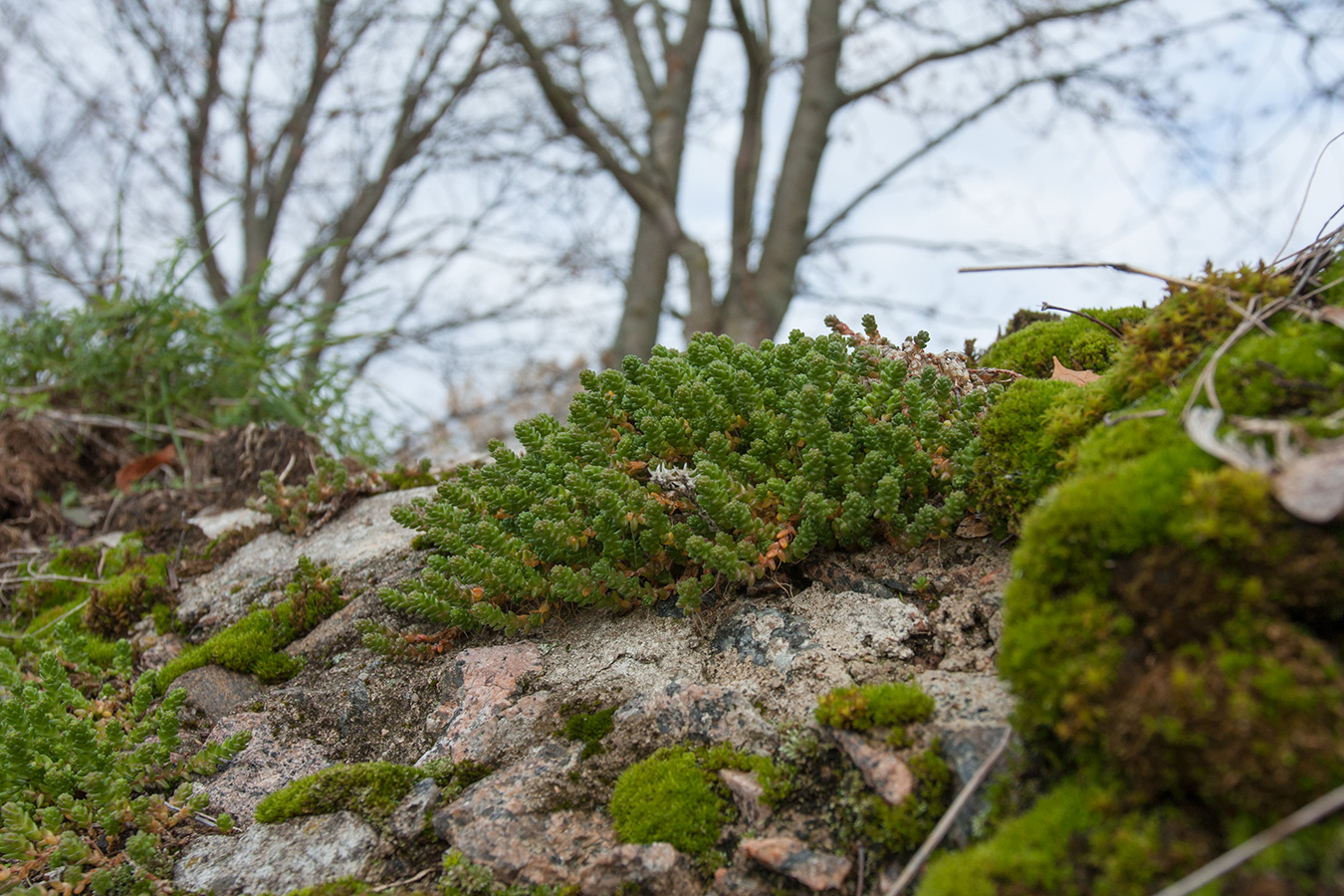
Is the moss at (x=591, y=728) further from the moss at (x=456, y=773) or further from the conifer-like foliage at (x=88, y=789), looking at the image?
the conifer-like foliage at (x=88, y=789)

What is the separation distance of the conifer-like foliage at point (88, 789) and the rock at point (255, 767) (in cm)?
8

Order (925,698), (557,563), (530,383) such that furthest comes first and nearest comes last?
(530,383), (557,563), (925,698)

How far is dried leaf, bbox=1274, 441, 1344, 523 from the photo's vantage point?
139cm

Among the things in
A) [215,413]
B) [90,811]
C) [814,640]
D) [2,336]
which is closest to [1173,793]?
[814,640]

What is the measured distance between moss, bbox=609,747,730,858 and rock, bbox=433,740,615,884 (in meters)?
0.07

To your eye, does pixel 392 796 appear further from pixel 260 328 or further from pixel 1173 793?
pixel 260 328

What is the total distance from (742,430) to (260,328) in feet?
14.5

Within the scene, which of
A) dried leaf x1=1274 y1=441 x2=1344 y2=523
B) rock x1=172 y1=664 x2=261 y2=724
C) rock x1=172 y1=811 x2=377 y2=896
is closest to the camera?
dried leaf x1=1274 y1=441 x2=1344 y2=523

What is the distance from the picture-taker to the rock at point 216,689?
2795 millimetres

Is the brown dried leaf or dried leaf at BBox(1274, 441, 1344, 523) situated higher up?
the brown dried leaf

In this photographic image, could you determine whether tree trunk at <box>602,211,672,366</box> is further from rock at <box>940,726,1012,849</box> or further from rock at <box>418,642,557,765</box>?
rock at <box>940,726,1012,849</box>

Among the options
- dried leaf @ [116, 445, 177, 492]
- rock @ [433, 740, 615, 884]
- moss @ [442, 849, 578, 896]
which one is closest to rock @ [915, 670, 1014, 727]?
rock @ [433, 740, 615, 884]

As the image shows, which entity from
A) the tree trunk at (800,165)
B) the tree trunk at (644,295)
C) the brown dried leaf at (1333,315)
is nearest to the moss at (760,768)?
the brown dried leaf at (1333,315)

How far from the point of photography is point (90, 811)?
234 centimetres
